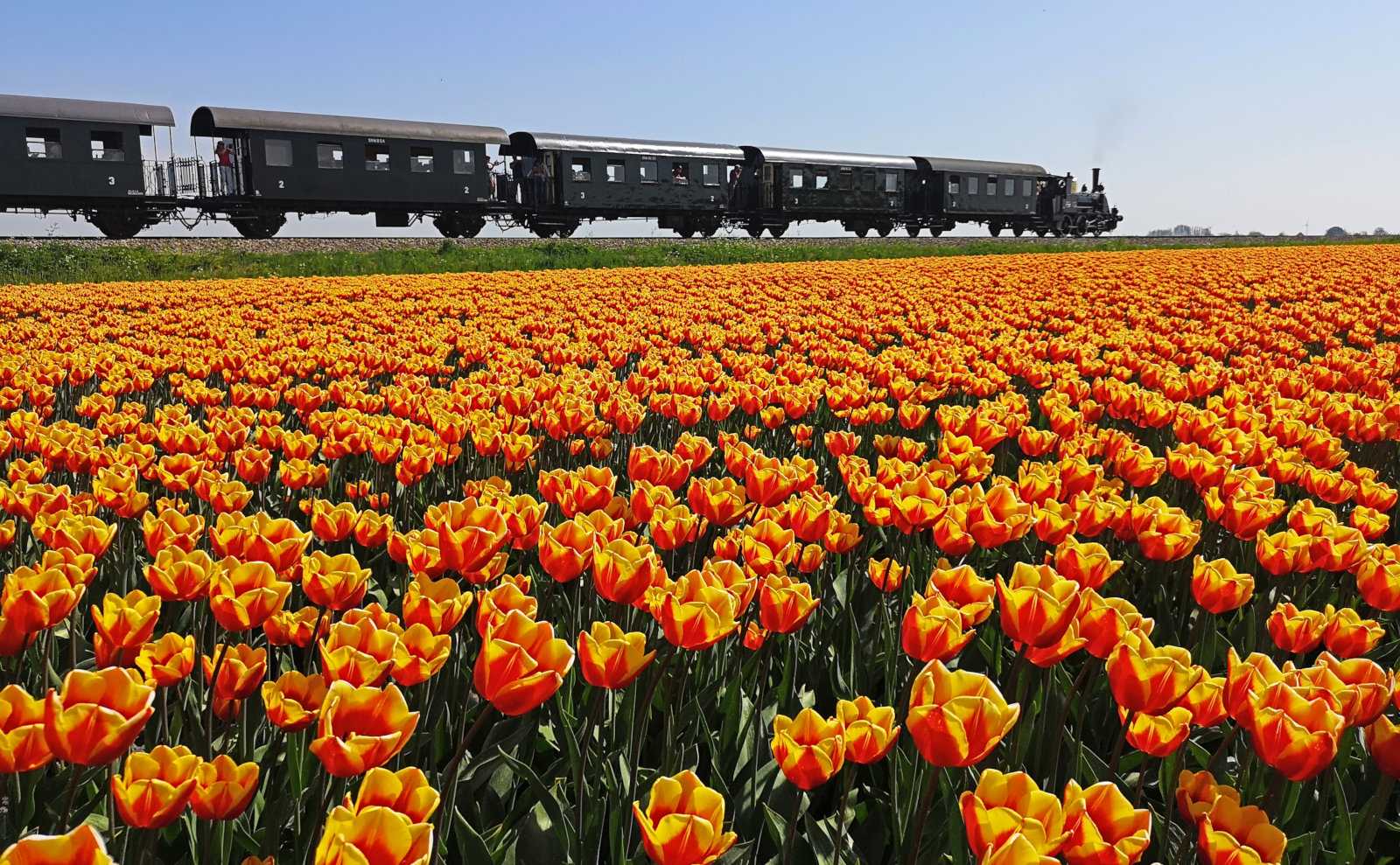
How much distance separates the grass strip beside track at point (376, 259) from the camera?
18406 millimetres

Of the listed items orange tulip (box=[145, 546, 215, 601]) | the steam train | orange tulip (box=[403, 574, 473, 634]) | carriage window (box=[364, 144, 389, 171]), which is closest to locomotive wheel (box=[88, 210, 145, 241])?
the steam train

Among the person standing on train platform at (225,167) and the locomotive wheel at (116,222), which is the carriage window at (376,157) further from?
the locomotive wheel at (116,222)

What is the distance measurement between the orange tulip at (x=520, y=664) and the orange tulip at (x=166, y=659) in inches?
21.7

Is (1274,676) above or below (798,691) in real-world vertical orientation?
above

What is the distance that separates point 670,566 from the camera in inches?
116

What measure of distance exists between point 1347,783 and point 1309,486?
1.44 meters

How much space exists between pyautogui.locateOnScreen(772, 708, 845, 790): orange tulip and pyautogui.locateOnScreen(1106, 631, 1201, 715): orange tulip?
0.45 meters

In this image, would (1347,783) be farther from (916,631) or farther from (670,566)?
(670,566)

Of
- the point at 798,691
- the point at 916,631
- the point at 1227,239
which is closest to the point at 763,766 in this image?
the point at 798,691

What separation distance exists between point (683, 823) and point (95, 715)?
75 centimetres

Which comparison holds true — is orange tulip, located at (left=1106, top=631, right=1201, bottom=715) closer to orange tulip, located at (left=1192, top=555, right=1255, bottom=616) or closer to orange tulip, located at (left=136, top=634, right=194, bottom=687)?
orange tulip, located at (left=1192, top=555, right=1255, bottom=616)

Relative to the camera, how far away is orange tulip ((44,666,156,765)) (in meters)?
1.24

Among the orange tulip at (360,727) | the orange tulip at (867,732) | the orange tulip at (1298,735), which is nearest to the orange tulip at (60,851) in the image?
the orange tulip at (360,727)

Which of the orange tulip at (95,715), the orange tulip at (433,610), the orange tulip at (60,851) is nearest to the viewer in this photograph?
the orange tulip at (60,851)
